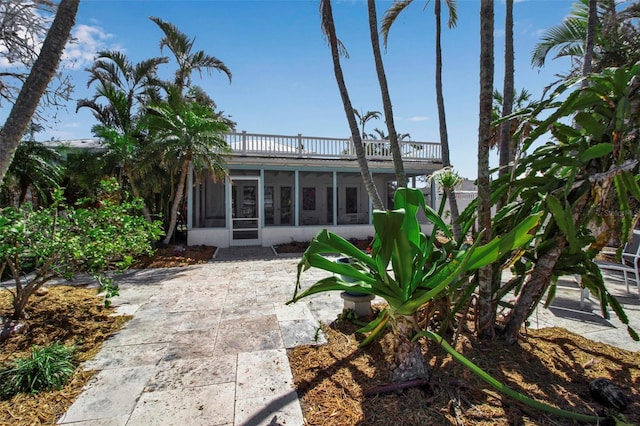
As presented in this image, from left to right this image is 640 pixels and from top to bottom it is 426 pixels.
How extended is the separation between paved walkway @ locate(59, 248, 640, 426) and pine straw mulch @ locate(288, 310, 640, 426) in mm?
244

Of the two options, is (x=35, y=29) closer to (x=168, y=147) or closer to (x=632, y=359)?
(x=168, y=147)

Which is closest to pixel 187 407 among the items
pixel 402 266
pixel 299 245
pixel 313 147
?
pixel 402 266

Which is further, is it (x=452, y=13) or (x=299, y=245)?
(x=299, y=245)

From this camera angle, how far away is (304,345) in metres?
3.29

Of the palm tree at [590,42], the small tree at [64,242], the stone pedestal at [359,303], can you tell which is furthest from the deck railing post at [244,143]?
the palm tree at [590,42]

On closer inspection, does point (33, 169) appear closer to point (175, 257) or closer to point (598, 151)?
point (175, 257)

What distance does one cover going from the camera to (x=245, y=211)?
12938 millimetres

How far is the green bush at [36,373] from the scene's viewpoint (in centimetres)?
250

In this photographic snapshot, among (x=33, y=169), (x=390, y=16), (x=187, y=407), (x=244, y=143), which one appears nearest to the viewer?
(x=187, y=407)

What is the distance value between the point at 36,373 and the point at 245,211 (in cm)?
1046

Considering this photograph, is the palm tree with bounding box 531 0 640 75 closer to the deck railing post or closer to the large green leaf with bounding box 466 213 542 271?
the large green leaf with bounding box 466 213 542 271

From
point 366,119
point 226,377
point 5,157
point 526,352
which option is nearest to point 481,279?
point 526,352

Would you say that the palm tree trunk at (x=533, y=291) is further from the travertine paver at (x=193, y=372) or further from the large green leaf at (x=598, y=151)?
the travertine paver at (x=193, y=372)

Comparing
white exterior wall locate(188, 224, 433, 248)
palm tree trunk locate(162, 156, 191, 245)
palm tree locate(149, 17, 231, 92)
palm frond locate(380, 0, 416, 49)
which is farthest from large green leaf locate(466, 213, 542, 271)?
palm tree locate(149, 17, 231, 92)
